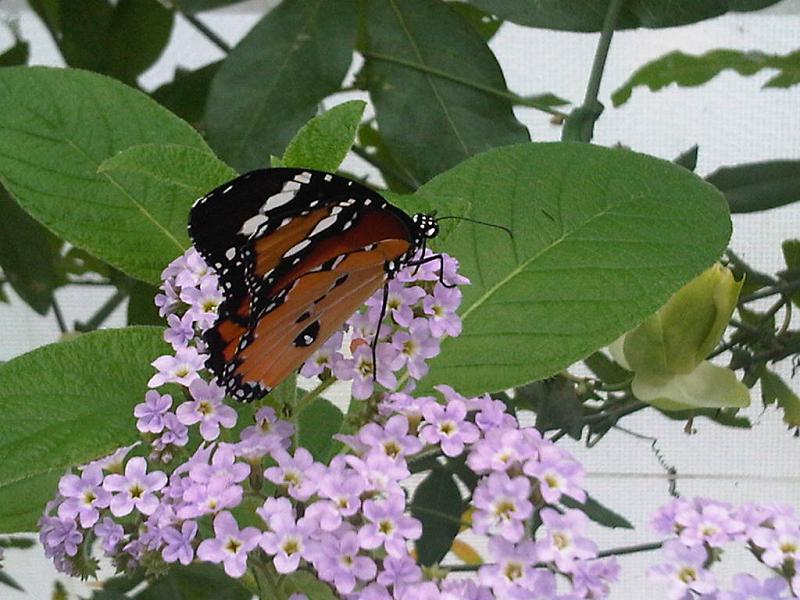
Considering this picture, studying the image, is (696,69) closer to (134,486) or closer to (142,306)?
(142,306)

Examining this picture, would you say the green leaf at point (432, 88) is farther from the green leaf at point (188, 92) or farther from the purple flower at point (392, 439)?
the purple flower at point (392, 439)

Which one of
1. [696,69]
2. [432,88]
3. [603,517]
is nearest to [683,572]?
[603,517]

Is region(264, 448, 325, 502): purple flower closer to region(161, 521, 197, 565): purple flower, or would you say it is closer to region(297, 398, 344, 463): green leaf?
region(161, 521, 197, 565): purple flower

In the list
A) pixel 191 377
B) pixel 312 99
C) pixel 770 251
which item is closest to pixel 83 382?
pixel 191 377

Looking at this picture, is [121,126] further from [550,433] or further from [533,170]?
[550,433]

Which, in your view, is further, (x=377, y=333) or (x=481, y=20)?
(x=481, y=20)

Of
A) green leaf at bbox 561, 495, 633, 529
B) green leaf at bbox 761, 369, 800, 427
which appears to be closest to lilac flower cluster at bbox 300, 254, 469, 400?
green leaf at bbox 561, 495, 633, 529

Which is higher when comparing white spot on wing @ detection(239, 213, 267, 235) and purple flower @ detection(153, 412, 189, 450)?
white spot on wing @ detection(239, 213, 267, 235)
